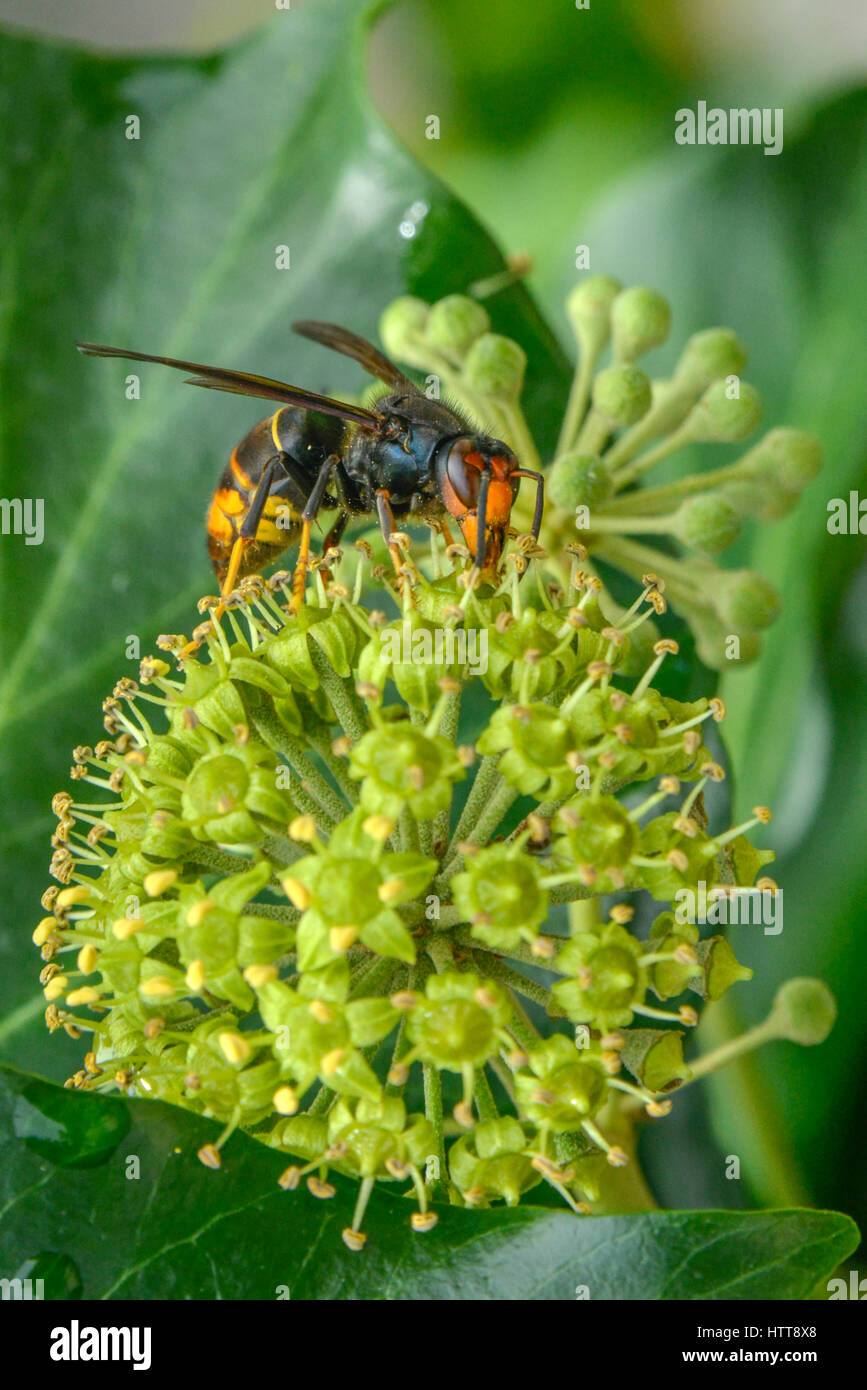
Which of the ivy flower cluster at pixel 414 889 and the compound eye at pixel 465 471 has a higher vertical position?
the compound eye at pixel 465 471

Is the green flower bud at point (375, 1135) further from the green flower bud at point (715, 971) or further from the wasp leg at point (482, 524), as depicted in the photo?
the wasp leg at point (482, 524)

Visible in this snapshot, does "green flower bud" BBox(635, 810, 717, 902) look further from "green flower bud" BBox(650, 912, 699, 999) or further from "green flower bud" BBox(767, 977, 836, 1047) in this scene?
"green flower bud" BBox(767, 977, 836, 1047)

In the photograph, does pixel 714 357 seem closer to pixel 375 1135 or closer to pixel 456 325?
pixel 456 325

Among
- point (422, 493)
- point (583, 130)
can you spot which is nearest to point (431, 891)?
point (422, 493)

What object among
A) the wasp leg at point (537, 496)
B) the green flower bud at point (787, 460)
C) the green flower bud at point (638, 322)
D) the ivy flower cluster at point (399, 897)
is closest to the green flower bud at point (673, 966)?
the ivy flower cluster at point (399, 897)

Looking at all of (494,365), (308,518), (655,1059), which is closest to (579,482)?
(494,365)

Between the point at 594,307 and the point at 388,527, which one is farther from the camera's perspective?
the point at 594,307
